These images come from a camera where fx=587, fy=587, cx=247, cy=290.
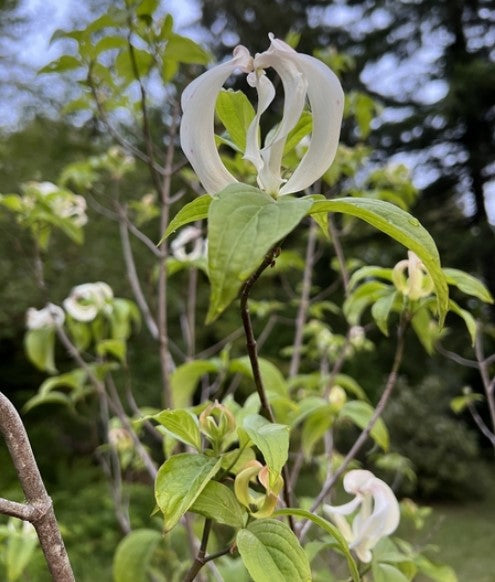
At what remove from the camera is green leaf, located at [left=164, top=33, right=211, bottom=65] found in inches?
27.2

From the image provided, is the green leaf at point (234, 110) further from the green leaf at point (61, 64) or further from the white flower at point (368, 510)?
the green leaf at point (61, 64)

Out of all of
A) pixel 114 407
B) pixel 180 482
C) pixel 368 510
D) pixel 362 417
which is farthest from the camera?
pixel 114 407

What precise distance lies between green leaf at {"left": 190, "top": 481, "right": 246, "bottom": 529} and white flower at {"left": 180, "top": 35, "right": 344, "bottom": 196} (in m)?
0.17

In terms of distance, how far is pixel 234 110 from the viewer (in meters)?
0.33

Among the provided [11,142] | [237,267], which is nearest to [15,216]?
[237,267]

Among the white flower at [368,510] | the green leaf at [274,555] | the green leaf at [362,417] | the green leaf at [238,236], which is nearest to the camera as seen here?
the green leaf at [238,236]

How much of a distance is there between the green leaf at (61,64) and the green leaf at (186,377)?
1.28ft

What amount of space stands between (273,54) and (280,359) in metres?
3.85

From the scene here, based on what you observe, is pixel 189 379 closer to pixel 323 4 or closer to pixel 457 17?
pixel 457 17

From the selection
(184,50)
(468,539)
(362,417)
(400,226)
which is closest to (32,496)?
(400,226)

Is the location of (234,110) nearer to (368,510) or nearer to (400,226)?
(400,226)

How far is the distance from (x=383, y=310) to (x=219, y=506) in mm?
233

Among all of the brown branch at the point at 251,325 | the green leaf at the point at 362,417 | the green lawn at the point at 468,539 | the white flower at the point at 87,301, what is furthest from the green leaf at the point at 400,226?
the green lawn at the point at 468,539

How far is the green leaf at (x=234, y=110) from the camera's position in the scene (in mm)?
327
